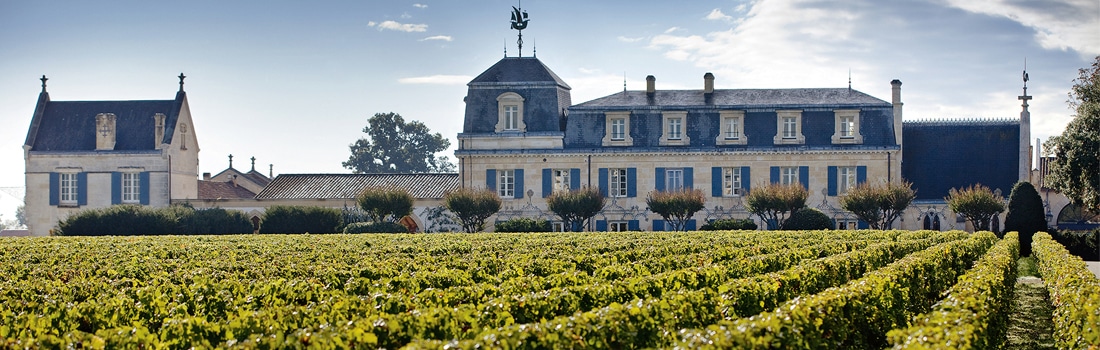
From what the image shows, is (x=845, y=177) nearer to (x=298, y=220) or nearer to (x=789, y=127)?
(x=789, y=127)

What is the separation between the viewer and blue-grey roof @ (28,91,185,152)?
5138 cm

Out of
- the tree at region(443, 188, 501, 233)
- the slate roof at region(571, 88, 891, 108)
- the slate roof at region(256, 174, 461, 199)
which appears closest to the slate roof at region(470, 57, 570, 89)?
the slate roof at region(571, 88, 891, 108)

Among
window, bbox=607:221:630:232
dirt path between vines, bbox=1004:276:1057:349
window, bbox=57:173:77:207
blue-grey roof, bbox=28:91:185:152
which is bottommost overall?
dirt path between vines, bbox=1004:276:1057:349

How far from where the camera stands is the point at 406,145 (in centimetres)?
7825

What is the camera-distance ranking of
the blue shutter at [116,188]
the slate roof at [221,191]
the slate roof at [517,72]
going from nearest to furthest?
the slate roof at [517,72], the blue shutter at [116,188], the slate roof at [221,191]

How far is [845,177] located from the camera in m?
45.7

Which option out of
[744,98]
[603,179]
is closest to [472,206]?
[603,179]

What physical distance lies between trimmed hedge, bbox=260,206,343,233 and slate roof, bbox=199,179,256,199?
1272 centimetres

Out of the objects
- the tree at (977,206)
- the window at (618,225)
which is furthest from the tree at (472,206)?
the tree at (977,206)

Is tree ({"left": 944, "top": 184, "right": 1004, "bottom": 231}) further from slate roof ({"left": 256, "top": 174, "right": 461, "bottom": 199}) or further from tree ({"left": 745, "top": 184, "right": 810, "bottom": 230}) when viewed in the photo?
slate roof ({"left": 256, "top": 174, "right": 461, "bottom": 199})

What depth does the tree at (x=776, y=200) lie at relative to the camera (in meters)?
41.3

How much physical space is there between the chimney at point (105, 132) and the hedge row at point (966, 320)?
139 ft

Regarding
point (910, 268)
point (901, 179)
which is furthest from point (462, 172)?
point (910, 268)

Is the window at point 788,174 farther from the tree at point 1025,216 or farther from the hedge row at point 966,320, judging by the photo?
the hedge row at point 966,320
